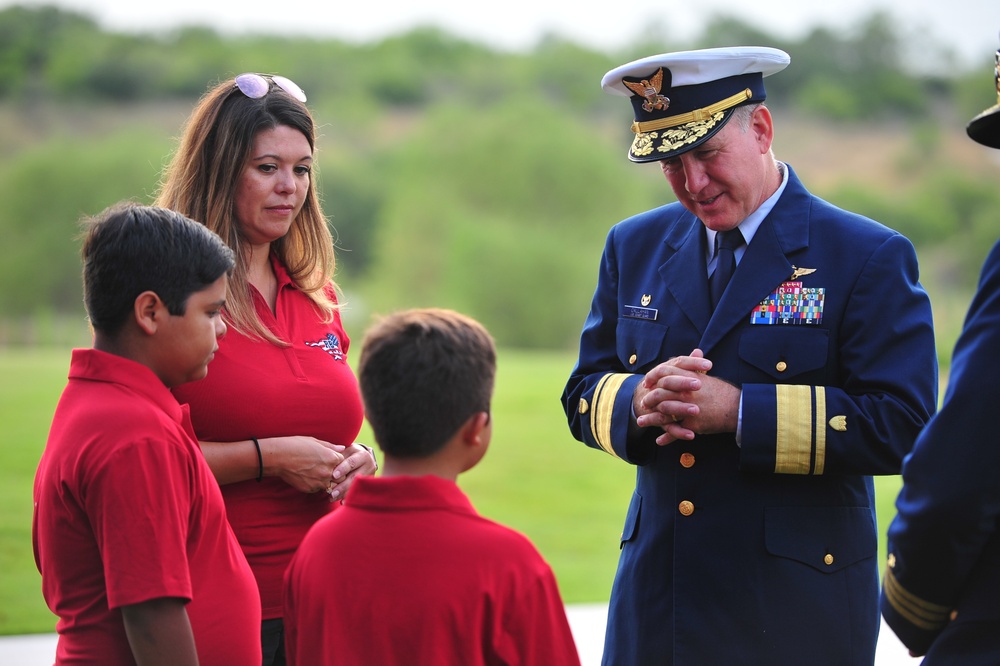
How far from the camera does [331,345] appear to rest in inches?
90.2

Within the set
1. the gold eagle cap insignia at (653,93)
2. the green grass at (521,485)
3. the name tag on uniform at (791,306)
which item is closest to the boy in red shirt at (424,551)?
the name tag on uniform at (791,306)

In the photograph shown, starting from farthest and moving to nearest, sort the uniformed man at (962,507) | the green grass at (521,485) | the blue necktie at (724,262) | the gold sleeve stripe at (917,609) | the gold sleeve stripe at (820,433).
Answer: the green grass at (521,485), the blue necktie at (724,262), the gold sleeve stripe at (820,433), the gold sleeve stripe at (917,609), the uniformed man at (962,507)

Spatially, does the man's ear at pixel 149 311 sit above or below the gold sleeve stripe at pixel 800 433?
above

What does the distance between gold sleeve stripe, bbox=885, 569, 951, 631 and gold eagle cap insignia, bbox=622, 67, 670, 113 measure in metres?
1.04

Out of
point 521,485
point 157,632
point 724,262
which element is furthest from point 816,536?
point 521,485

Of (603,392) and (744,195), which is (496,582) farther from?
(744,195)

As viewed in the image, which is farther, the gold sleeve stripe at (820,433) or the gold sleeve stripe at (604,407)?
the gold sleeve stripe at (604,407)

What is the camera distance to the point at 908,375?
6.29 feet

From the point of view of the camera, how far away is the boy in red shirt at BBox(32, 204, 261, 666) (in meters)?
1.55

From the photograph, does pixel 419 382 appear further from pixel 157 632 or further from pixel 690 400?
pixel 690 400

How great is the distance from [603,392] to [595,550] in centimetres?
622

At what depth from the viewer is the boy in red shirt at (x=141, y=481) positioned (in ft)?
5.08

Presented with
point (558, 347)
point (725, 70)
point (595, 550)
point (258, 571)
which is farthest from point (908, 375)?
point (558, 347)

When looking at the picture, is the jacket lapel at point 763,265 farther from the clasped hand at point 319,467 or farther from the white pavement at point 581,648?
the white pavement at point 581,648
